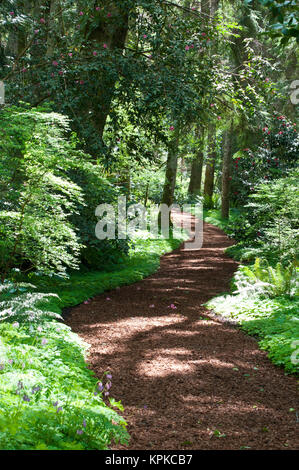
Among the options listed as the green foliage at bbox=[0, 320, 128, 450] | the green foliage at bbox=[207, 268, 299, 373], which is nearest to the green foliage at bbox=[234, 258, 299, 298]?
the green foliage at bbox=[207, 268, 299, 373]

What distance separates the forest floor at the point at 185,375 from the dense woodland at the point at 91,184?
0.80ft

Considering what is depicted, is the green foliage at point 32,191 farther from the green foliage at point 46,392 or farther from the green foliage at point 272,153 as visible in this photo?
the green foliage at point 272,153

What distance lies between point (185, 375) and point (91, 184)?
14.6 feet

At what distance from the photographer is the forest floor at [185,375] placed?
3252 mm

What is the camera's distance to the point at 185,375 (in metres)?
4.32

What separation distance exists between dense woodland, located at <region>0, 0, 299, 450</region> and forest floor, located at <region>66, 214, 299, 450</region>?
9.6 inches

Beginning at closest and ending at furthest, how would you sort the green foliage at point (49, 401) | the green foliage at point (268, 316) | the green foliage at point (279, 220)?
the green foliage at point (49, 401), the green foliage at point (268, 316), the green foliage at point (279, 220)

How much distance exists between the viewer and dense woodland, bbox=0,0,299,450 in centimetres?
320

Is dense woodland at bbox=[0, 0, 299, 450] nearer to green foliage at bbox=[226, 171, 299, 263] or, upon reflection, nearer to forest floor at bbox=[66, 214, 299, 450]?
green foliage at bbox=[226, 171, 299, 263]

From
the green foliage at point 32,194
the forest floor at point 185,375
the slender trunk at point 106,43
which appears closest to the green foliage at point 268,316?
the forest floor at point 185,375

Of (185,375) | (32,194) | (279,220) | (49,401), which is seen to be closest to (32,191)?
(32,194)

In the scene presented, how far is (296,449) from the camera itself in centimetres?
304

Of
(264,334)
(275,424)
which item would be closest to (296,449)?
(275,424)

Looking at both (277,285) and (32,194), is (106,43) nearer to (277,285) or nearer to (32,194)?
(32,194)
